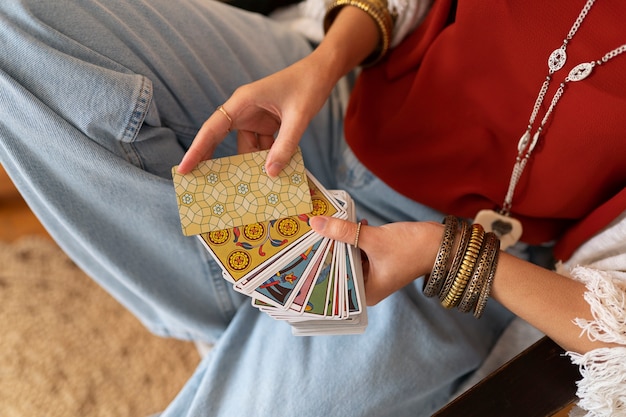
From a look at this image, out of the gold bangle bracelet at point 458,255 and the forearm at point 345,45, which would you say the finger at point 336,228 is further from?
the forearm at point 345,45

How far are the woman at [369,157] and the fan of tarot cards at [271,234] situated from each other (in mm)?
28

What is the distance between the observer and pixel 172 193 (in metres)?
0.78

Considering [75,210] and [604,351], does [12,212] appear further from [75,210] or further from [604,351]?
[604,351]

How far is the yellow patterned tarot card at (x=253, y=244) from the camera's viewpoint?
68 cm

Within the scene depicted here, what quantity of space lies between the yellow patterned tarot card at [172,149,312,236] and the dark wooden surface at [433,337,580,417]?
1.13 ft

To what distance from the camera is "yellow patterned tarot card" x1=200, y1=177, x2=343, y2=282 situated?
0.68 meters

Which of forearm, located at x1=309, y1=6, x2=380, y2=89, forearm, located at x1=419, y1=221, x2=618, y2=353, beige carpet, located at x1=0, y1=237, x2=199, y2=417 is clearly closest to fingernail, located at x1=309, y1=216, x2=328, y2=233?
forearm, located at x1=419, y1=221, x2=618, y2=353

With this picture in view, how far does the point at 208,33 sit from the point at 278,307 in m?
0.50

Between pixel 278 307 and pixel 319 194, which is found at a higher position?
pixel 319 194

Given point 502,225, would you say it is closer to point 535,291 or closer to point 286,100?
point 535,291

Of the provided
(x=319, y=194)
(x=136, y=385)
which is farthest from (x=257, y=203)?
(x=136, y=385)

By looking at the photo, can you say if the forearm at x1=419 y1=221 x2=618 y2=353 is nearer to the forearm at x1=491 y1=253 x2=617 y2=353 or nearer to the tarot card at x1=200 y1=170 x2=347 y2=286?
the forearm at x1=491 y1=253 x2=617 y2=353

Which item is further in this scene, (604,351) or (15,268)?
(15,268)

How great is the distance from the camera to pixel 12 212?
1.48 metres
